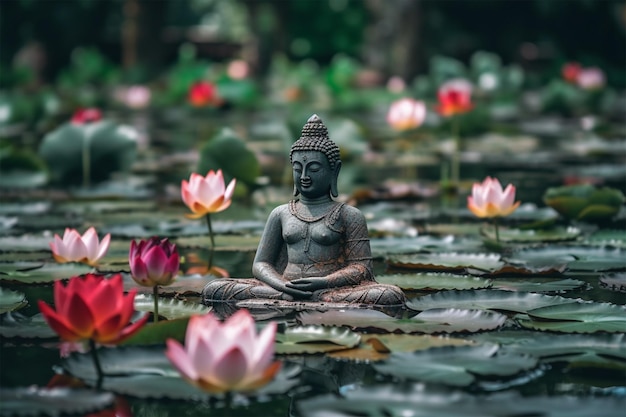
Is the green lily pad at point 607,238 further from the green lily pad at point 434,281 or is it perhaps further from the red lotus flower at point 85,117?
the red lotus flower at point 85,117

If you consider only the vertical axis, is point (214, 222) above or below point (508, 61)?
below

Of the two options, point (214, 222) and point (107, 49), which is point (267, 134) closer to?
point (214, 222)

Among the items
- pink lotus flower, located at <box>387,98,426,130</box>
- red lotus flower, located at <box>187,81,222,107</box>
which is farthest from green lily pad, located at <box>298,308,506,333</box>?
red lotus flower, located at <box>187,81,222,107</box>

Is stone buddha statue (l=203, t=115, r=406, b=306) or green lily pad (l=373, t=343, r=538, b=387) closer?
green lily pad (l=373, t=343, r=538, b=387)

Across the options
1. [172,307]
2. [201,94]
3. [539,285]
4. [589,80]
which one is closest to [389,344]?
[172,307]

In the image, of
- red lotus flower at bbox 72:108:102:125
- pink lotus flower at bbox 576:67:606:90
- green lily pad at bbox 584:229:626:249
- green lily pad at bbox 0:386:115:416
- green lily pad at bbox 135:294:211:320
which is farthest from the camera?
pink lotus flower at bbox 576:67:606:90

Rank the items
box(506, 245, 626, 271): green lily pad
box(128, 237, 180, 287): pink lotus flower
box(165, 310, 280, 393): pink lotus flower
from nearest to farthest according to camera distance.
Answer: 1. box(165, 310, 280, 393): pink lotus flower
2. box(128, 237, 180, 287): pink lotus flower
3. box(506, 245, 626, 271): green lily pad

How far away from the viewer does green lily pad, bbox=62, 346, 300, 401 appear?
2191 mm

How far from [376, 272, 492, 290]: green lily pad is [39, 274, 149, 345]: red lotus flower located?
1.34 meters

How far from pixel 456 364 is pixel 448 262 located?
1.35m

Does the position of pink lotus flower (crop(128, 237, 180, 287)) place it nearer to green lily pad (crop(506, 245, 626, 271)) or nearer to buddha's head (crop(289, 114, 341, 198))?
buddha's head (crop(289, 114, 341, 198))

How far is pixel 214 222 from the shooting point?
4.76m

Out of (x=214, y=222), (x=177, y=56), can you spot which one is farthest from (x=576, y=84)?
(x=177, y=56)

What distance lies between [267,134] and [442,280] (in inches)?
270
